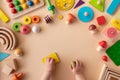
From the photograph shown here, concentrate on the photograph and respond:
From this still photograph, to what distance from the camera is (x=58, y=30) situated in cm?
77

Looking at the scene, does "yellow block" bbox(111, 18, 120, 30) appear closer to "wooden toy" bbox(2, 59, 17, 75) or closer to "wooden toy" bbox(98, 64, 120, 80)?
"wooden toy" bbox(98, 64, 120, 80)

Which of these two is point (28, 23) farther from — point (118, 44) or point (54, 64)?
point (118, 44)

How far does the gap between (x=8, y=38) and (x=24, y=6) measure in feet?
0.34

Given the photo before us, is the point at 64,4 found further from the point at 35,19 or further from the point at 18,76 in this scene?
the point at 18,76

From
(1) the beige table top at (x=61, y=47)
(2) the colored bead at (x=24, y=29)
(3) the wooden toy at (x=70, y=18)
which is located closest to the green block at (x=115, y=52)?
(1) the beige table top at (x=61, y=47)

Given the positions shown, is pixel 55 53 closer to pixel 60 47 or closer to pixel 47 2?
pixel 60 47

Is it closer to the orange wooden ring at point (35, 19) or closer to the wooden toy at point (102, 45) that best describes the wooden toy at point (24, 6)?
the orange wooden ring at point (35, 19)

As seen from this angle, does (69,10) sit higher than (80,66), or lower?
higher

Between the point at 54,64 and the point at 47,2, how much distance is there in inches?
7.0

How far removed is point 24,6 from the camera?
2.50ft

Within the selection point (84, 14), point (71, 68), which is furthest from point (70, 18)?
point (71, 68)

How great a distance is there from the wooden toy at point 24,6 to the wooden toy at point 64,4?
0.15 feet

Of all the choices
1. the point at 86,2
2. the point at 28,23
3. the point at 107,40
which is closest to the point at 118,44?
the point at 107,40

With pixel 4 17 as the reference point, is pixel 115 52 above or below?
below
